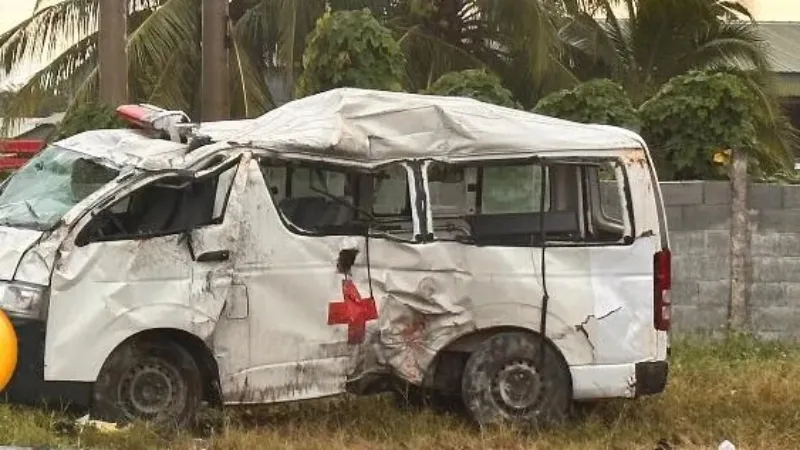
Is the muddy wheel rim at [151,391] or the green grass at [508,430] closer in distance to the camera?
the green grass at [508,430]

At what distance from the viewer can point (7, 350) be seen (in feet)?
19.6

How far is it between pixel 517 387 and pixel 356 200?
1552 mm

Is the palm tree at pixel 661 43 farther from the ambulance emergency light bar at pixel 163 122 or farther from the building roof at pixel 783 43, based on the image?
the ambulance emergency light bar at pixel 163 122

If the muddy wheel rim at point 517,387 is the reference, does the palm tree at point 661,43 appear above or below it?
above

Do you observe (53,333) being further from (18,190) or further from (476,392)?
(476,392)

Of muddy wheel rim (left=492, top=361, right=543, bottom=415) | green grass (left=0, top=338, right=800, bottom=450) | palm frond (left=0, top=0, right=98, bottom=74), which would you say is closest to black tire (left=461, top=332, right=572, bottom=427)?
muddy wheel rim (left=492, top=361, right=543, bottom=415)

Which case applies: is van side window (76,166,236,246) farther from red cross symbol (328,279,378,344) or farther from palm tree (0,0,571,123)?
palm tree (0,0,571,123)

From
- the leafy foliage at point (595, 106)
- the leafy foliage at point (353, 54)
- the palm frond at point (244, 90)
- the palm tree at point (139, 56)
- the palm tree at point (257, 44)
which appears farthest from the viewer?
the palm tree at point (139, 56)

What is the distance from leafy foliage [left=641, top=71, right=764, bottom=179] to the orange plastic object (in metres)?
6.41

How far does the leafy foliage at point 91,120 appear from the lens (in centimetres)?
1080

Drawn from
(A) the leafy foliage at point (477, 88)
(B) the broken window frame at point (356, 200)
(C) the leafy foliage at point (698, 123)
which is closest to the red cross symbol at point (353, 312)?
(B) the broken window frame at point (356, 200)

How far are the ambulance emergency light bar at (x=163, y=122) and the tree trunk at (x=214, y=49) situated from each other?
406 cm

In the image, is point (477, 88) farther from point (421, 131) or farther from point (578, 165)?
point (421, 131)

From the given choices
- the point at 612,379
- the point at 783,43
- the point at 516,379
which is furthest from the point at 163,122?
the point at 783,43
